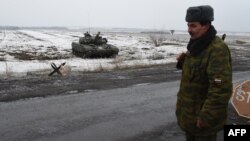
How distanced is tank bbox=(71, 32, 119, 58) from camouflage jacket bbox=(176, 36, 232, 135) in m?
20.9

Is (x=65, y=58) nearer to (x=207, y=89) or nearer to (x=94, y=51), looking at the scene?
(x=94, y=51)

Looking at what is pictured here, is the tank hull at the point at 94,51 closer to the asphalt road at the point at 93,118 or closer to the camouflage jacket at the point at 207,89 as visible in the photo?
the asphalt road at the point at 93,118

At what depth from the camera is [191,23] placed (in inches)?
142

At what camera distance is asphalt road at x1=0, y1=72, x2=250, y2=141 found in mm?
6441

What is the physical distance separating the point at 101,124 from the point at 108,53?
61.4ft

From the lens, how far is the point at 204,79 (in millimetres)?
3605

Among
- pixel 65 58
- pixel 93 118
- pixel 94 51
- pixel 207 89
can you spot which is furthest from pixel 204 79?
pixel 94 51

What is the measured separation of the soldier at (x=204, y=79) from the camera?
11.3ft

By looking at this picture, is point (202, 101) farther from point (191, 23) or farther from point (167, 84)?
point (167, 84)

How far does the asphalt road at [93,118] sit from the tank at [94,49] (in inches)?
563

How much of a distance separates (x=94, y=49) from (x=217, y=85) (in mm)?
21545

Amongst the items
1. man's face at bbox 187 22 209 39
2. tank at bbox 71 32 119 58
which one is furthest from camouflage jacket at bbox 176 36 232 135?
tank at bbox 71 32 119 58

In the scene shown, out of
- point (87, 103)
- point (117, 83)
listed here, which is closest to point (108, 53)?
point (117, 83)

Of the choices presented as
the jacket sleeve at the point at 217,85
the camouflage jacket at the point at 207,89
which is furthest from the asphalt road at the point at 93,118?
the jacket sleeve at the point at 217,85
